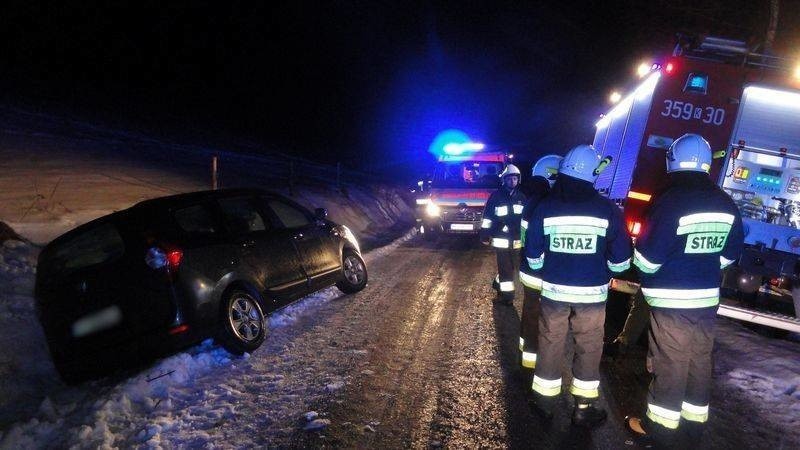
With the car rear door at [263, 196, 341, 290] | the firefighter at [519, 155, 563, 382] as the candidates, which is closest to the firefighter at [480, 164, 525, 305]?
the firefighter at [519, 155, 563, 382]

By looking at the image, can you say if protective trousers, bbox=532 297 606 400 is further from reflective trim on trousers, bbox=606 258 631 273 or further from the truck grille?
the truck grille

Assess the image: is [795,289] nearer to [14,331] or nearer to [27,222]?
[14,331]

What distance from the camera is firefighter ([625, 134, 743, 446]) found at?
117 inches

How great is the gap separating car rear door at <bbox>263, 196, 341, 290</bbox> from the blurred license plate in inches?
81.1

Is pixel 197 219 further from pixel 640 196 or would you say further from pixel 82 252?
pixel 640 196

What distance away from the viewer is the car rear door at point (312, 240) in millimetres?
5625

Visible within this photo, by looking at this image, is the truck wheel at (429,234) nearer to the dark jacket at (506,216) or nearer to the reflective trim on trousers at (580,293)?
the dark jacket at (506,216)

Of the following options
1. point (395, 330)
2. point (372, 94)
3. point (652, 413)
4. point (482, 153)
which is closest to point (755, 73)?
point (652, 413)

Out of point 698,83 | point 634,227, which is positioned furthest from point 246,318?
point 698,83

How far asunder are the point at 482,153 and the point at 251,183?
7477 millimetres

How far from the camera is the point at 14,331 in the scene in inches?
174

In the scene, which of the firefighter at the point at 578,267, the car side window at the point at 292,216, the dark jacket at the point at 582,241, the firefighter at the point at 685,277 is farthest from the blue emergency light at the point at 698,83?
the car side window at the point at 292,216

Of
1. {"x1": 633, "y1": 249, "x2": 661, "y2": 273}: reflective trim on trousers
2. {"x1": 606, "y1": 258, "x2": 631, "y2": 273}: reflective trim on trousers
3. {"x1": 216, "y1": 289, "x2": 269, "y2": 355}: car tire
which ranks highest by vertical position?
{"x1": 633, "y1": 249, "x2": 661, "y2": 273}: reflective trim on trousers

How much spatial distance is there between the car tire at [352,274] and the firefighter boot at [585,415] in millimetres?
3825
